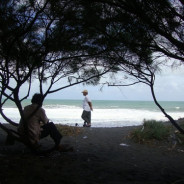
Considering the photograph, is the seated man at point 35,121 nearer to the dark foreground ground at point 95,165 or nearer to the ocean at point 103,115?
the dark foreground ground at point 95,165

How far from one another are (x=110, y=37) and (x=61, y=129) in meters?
4.64

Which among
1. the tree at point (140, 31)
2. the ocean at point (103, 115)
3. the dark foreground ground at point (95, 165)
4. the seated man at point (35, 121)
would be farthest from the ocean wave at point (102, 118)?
the tree at point (140, 31)

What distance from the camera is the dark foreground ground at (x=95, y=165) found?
325cm

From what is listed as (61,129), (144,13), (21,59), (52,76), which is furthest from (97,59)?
(61,129)

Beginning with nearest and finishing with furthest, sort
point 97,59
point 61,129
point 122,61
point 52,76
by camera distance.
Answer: point 122,61
point 97,59
point 52,76
point 61,129

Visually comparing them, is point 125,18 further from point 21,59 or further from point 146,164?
point 146,164

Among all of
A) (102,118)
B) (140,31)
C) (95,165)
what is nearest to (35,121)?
(95,165)

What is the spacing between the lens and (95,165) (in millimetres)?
3961

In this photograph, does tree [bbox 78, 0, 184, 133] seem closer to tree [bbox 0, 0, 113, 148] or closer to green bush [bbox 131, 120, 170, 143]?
tree [bbox 0, 0, 113, 148]

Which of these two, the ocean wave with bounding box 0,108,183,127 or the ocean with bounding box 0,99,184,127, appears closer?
the ocean wave with bounding box 0,108,183,127

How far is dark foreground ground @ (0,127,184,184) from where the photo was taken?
3.25 metres

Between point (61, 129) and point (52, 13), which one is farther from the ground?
point (52, 13)

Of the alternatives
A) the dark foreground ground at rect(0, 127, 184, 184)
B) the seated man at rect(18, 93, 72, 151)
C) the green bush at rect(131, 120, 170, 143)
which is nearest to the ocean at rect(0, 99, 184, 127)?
the green bush at rect(131, 120, 170, 143)

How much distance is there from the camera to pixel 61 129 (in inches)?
285
